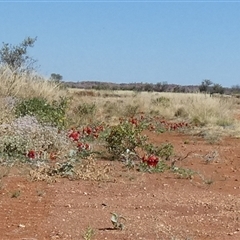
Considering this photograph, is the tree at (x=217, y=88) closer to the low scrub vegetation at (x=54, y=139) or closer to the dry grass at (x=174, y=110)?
the dry grass at (x=174, y=110)

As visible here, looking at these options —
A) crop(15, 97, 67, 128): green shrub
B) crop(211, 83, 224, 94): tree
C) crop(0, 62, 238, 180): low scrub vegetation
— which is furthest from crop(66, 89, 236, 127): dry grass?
crop(211, 83, 224, 94): tree

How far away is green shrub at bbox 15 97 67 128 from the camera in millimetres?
13195

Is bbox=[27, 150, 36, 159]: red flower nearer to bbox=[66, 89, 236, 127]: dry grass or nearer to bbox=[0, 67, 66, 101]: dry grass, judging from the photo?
bbox=[0, 67, 66, 101]: dry grass

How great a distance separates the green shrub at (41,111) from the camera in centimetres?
1320

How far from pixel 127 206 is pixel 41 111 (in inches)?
244

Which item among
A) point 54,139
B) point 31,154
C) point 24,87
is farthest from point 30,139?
point 24,87

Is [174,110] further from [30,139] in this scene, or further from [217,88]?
[217,88]

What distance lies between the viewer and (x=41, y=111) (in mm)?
13500

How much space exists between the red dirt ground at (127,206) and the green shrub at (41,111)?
8.26 ft

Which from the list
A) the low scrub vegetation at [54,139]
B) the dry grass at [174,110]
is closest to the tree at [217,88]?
the dry grass at [174,110]

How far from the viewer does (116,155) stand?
38.9 feet

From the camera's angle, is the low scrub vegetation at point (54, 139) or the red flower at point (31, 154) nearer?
the red flower at point (31, 154)

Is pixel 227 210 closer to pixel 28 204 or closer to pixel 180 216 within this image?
pixel 180 216

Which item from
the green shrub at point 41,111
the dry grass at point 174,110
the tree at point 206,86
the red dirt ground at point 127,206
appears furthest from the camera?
the tree at point 206,86
